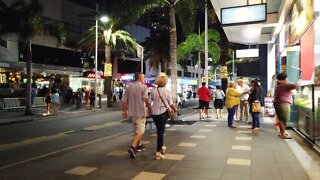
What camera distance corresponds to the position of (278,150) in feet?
25.8

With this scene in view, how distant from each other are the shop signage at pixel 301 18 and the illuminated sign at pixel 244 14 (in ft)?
3.78

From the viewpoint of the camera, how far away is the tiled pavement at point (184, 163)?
5.79 metres

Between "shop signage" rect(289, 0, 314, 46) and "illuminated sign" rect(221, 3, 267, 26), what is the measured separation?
1.15 meters

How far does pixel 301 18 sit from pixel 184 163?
6726 millimetres

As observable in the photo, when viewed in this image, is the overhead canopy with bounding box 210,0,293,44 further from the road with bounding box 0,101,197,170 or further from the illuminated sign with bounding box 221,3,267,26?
the road with bounding box 0,101,197,170

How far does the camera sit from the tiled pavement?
5789 mm

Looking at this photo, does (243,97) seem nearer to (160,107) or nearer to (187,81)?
(160,107)

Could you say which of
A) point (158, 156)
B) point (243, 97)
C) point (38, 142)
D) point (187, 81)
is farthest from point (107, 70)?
point (187, 81)

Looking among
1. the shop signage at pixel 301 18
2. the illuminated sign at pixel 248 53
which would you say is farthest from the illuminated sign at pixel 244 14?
the illuminated sign at pixel 248 53

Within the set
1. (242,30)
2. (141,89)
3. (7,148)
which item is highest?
(242,30)

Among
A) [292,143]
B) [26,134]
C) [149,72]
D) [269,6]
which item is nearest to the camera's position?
[292,143]

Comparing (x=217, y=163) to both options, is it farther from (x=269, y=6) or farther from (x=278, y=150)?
(x=269, y=6)

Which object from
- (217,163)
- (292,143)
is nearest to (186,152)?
(217,163)

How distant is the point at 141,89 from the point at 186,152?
185 centimetres
